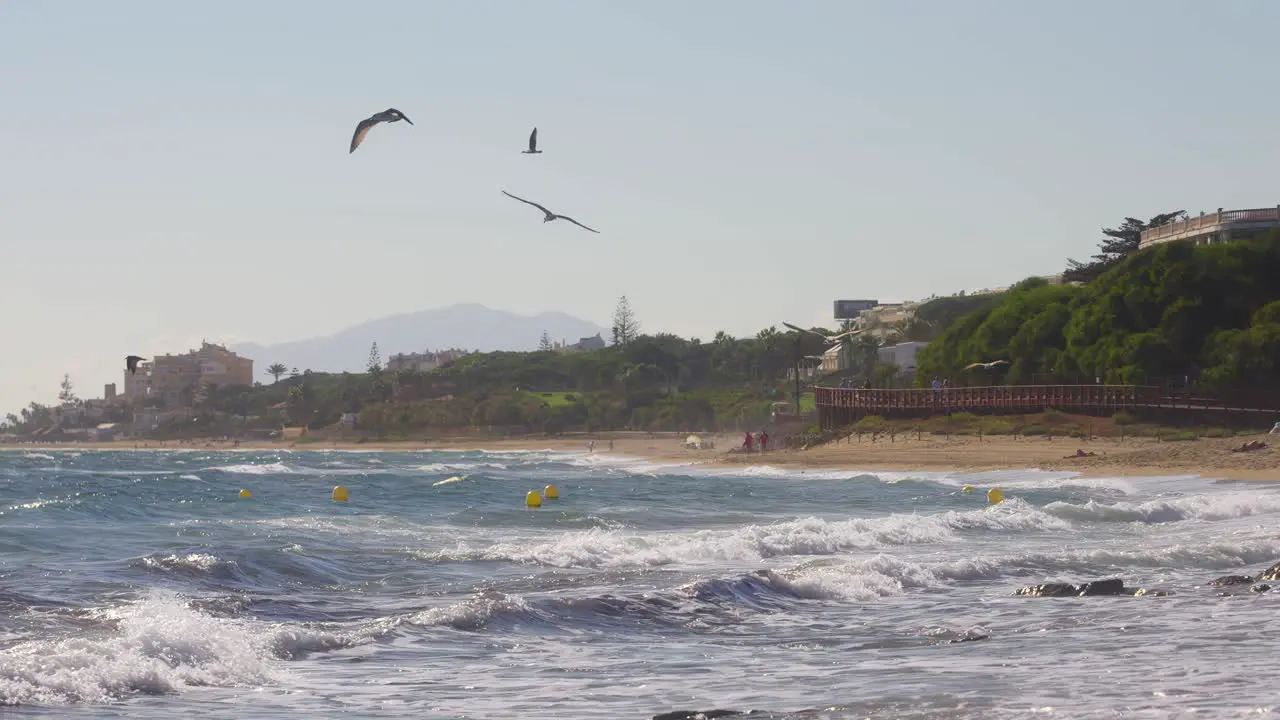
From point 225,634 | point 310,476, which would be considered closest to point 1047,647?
point 225,634

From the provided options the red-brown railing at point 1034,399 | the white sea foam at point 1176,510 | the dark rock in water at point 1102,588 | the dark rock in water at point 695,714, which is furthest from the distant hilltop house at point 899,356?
the dark rock in water at point 695,714

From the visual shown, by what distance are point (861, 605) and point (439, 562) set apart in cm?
733

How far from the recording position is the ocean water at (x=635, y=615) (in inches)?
525

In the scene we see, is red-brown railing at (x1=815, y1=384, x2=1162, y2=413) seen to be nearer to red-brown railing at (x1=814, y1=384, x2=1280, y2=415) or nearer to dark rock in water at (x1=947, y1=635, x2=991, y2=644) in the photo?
red-brown railing at (x1=814, y1=384, x2=1280, y2=415)

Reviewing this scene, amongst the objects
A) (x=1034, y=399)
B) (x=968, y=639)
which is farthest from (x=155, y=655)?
(x=1034, y=399)

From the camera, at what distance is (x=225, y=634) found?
15.9 m

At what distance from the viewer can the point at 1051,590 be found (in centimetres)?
1977

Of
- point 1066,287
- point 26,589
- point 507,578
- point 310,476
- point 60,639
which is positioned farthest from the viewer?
point 1066,287

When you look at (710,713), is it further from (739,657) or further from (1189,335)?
(1189,335)

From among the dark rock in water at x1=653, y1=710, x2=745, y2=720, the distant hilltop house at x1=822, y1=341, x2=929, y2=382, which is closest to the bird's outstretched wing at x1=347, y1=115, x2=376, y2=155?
the dark rock in water at x1=653, y1=710, x2=745, y2=720

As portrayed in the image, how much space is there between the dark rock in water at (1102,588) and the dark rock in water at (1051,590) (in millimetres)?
121

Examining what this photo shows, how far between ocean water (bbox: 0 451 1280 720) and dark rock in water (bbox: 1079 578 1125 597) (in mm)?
484

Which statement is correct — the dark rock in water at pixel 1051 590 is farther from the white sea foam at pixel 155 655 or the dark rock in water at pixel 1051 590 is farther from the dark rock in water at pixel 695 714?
the dark rock in water at pixel 695 714

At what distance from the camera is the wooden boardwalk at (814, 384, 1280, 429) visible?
195ft
